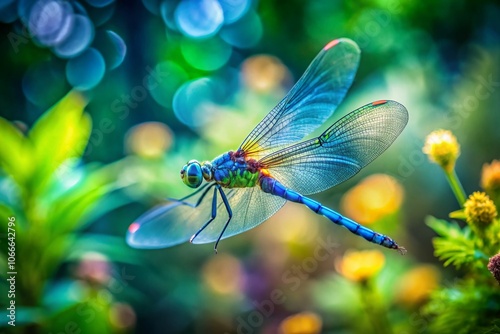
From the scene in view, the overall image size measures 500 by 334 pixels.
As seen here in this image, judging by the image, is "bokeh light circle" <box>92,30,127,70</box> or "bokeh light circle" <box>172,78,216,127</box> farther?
"bokeh light circle" <box>92,30,127,70</box>

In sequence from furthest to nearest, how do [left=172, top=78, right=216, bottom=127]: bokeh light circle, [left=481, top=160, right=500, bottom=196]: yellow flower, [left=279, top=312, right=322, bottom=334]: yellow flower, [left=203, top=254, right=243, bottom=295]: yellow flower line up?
[left=172, top=78, right=216, bottom=127]: bokeh light circle
[left=203, top=254, right=243, bottom=295]: yellow flower
[left=279, top=312, right=322, bottom=334]: yellow flower
[left=481, top=160, right=500, bottom=196]: yellow flower

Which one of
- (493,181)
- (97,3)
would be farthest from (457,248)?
(97,3)

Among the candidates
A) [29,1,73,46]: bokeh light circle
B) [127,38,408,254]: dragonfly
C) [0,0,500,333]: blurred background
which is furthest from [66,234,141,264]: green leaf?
[29,1,73,46]: bokeh light circle

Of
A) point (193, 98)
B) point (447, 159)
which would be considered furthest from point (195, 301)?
point (447, 159)

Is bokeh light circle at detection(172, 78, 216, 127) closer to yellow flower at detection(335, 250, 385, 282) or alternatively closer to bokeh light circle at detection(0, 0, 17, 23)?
bokeh light circle at detection(0, 0, 17, 23)

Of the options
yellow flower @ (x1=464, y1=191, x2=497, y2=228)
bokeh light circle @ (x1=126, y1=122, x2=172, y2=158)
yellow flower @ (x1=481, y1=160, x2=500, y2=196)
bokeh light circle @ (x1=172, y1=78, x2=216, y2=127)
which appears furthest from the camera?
bokeh light circle @ (x1=172, y1=78, x2=216, y2=127)

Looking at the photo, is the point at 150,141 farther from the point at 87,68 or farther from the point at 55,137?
the point at 87,68

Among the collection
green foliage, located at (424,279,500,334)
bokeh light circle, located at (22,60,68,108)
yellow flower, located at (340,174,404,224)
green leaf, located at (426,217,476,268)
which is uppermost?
green leaf, located at (426,217,476,268)
